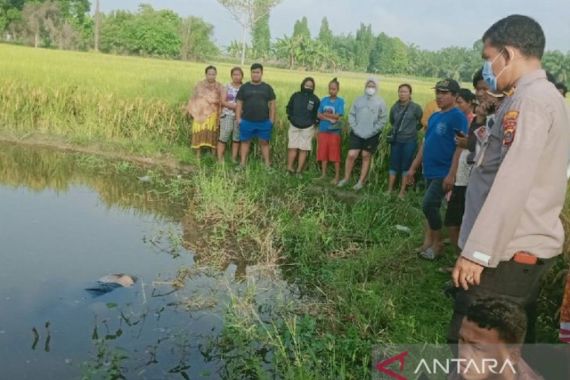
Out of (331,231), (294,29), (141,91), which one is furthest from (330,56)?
(331,231)

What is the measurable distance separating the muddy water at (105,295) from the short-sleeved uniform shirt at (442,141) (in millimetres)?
1817

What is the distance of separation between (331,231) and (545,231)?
338cm

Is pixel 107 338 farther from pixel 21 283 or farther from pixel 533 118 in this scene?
pixel 533 118

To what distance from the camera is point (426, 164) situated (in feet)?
16.3

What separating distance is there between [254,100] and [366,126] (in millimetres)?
1793

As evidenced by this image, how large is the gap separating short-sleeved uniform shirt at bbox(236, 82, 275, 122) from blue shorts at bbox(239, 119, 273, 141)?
0.07 meters

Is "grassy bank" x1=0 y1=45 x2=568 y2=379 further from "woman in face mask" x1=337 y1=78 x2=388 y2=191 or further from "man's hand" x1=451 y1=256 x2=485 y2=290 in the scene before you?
"man's hand" x1=451 y1=256 x2=485 y2=290

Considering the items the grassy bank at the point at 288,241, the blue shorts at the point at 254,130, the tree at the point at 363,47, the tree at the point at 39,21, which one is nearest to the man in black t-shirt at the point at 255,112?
the blue shorts at the point at 254,130

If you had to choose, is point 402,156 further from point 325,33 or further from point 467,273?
point 325,33

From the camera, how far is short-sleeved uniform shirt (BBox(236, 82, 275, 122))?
8.27 meters

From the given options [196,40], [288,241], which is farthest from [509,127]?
[196,40]

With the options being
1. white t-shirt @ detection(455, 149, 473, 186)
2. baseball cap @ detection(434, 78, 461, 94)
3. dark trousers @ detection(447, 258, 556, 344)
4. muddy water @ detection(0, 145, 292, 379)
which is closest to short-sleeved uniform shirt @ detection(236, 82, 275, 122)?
muddy water @ detection(0, 145, 292, 379)

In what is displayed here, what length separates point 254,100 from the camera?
8258mm

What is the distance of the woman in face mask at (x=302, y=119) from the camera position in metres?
8.08
